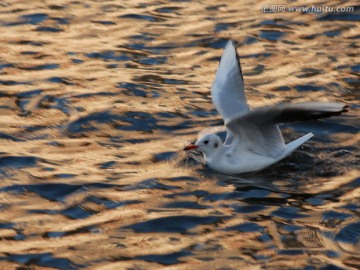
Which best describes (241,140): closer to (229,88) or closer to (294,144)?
(294,144)

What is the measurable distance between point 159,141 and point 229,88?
1052mm

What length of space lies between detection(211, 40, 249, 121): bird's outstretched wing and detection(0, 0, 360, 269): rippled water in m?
0.63

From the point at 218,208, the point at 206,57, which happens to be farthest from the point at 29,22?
the point at 218,208

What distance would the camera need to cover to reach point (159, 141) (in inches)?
460

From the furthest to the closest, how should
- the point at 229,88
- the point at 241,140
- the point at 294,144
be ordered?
the point at 229,88
the point at 241,140
the point at 294,144

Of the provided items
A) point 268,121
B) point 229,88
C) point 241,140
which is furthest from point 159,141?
point 268,121

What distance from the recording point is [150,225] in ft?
30.4

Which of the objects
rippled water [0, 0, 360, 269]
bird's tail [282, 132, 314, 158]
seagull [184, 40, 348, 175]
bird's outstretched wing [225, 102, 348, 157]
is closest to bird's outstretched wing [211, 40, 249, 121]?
seagull [184, 40, 348, 175]

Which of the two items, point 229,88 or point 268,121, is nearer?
point 268,121

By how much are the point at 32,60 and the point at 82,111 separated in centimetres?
222

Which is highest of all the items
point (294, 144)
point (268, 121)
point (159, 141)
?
point (268, 121)

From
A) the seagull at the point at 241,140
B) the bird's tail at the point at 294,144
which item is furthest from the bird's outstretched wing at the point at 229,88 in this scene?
the bird's tail at the point at 294,144

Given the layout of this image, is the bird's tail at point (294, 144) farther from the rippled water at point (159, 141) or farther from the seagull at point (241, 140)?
the rippled water at point (159, 141)

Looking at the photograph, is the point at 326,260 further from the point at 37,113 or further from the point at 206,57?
the point at 206,57
